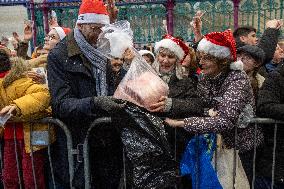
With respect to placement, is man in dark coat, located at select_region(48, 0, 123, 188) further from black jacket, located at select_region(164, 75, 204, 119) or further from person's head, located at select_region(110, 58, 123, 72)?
black jacket, located at select_region(164, 75, 204, 119)

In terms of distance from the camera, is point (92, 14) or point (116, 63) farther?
point (116, 63)

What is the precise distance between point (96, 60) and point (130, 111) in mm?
575

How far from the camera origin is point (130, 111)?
3.07m

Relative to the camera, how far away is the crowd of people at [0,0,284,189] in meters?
3.12

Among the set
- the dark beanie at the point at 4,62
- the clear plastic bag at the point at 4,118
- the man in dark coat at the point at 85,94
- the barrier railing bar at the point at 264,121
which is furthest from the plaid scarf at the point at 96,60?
the barrier railing bar at the point at 264,121

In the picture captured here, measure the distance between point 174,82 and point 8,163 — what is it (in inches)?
66.3

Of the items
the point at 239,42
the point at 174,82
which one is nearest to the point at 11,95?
the point at 174,82

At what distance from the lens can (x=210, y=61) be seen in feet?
Result: 10.9

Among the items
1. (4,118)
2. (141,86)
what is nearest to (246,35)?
(141,86)

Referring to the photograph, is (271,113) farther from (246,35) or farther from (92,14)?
(246,35)

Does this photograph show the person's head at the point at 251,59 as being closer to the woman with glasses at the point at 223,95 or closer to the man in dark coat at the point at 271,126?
the man in dark coat at the point at 271,126

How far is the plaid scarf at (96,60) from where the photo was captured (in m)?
3.32

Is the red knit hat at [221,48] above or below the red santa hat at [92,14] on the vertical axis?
below

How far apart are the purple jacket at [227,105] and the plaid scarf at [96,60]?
753 mm
